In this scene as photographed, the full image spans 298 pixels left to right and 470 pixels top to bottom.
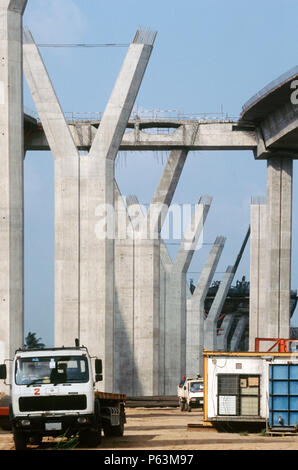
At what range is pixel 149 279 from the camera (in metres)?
54.5

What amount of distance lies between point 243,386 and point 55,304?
16.7 m

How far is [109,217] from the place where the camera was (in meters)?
39.2

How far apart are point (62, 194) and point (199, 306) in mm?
40758

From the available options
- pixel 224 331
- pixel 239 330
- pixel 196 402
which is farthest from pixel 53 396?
pixel 239 330

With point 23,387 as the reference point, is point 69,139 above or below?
above

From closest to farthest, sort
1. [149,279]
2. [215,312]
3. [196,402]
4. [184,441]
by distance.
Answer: [184,441]
[196,402]
[149,279]
[215,312]

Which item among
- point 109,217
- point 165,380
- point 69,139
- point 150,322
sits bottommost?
point 165,380

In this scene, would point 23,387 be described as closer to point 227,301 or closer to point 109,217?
point 109,217

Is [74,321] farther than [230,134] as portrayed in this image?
No

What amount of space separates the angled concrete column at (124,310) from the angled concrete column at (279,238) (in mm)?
6986

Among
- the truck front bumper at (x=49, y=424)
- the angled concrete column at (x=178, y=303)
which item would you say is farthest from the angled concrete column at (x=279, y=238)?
the truck front bumper at (x=49, y=424)

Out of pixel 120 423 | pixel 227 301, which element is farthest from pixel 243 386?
pixel 227 301

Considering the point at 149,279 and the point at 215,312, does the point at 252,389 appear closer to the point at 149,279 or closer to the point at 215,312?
the point at 149,279

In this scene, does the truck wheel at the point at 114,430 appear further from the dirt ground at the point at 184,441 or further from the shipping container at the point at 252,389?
the shipping container at the point at 252,389
